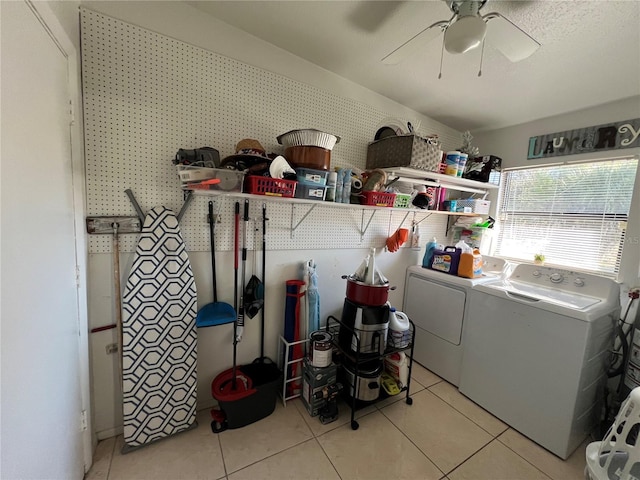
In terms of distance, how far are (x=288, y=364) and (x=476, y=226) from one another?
2274 millimetres

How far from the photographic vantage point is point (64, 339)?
3.59ft

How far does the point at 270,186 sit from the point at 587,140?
8.53 ft

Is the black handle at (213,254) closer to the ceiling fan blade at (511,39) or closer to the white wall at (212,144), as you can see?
the white wall at (212,144)

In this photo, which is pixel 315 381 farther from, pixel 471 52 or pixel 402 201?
pixel 471 52

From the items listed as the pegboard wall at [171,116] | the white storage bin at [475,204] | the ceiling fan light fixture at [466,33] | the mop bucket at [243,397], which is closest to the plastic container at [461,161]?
the white storage bin at [475,204]

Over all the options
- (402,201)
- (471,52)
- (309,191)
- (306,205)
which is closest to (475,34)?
(471,52)

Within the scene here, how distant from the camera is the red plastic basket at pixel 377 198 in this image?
70.3 inches

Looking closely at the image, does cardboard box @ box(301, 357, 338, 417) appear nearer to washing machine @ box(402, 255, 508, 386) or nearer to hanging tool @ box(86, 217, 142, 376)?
washing machine @ box(402, 255, 508, 386)

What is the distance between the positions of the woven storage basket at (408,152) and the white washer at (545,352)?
1.04m

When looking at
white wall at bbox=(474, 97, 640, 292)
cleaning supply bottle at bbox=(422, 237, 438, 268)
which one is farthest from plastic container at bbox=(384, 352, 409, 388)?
white wall at bbox=(474, 97, 640, 292)

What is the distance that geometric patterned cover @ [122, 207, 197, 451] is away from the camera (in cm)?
139

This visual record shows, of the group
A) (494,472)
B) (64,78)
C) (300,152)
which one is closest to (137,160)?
(64,78)

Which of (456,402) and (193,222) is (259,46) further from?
(456,402)

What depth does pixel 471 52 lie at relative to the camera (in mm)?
1496
